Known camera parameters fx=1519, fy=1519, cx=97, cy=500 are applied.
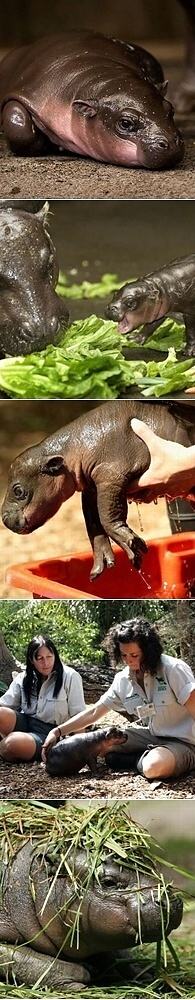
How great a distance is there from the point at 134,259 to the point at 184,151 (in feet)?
0.61

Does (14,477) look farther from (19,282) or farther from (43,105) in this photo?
(43,105)

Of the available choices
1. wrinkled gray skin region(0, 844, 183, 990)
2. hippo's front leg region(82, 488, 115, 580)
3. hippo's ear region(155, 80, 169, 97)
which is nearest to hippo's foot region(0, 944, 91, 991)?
wrinkled gray skin region(0, 844, 183, 990)

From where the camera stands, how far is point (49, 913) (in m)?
2.20

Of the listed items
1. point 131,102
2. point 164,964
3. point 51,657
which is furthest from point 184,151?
point 164,964

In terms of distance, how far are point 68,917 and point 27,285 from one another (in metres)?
0.91

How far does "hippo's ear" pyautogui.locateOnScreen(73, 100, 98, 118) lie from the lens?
213cm

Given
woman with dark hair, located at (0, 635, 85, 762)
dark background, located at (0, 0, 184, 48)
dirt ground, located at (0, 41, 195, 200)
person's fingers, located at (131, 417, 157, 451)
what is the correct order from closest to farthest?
dirt ground, located at (0, 41, 195, 200)
person's fingers, located at (131, 417, 157, 451)
woman with dark hair, located at (0, 635, 85, 762)
dark background, located at (0, 0, 184, 48)

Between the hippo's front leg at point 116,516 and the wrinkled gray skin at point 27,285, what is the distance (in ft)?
0.73

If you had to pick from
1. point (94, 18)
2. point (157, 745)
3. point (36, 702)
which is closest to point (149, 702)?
point (157, 745)

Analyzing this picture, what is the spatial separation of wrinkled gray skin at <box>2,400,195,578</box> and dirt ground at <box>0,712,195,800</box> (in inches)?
11.0

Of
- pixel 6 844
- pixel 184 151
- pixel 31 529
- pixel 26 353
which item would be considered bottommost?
pixel 6 844

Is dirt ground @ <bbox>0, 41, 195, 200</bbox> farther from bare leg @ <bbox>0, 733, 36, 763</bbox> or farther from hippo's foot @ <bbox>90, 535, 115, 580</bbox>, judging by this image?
bare leg @ <bbox>0, 733, 36, 763</bbox>

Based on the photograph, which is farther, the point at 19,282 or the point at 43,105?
the point at 43,105

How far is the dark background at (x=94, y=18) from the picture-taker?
2365mm
